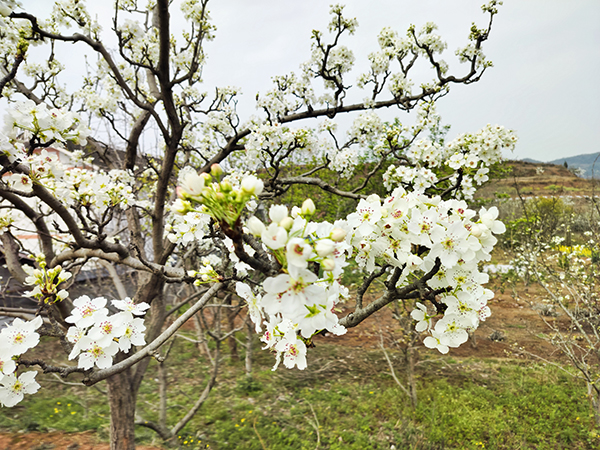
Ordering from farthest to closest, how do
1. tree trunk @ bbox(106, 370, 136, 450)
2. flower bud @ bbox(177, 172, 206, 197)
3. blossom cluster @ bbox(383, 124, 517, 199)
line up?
tree trunk @ bbox(106, 370, 136, 450) → blossom cluster @ bbox(383, 124, 517, 199) → flower bud @ bbox(177, 172, 206, 197)

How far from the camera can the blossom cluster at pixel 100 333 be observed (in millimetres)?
1190

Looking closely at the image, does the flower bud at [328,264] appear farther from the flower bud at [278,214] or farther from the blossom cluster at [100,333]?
the blossom cluster at [100,333]

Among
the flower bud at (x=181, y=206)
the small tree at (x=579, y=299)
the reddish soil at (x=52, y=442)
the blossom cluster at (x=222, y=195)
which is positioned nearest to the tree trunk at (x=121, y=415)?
the reddish soil at (x=52, y=442)

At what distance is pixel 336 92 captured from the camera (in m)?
3.73

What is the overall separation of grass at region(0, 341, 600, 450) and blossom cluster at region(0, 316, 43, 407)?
3.33 m

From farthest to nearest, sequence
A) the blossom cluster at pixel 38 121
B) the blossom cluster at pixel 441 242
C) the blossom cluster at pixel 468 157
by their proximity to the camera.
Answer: the blossom cluster at pixel 468 157 < the blossom cluster at pixel 38 121 < the blossom cluster at pixel 441 242

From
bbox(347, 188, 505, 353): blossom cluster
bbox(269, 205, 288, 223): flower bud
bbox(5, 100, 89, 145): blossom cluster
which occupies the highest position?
bbox(5, 100, 89, 145): blossom cluster

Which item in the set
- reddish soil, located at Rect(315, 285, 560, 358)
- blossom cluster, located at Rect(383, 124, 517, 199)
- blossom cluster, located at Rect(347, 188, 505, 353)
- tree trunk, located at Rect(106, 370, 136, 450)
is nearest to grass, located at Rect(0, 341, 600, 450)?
reddish soil, located at Rect(315, 285, 560, 358)

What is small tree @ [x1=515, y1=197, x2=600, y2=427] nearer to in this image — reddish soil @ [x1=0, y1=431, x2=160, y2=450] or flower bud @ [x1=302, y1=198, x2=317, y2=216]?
flower bud @ [x1=302, y1=198, x2=317, y2=216]

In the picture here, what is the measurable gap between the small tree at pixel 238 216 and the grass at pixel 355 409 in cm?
173

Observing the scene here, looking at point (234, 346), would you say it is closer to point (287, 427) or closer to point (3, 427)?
point (287, 427)

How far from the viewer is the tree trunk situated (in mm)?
2996

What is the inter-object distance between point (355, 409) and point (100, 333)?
4406 mm

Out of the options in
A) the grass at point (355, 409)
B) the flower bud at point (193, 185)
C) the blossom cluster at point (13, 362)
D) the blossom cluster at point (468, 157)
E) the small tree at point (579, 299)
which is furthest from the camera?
the grass at point (355, 409)
